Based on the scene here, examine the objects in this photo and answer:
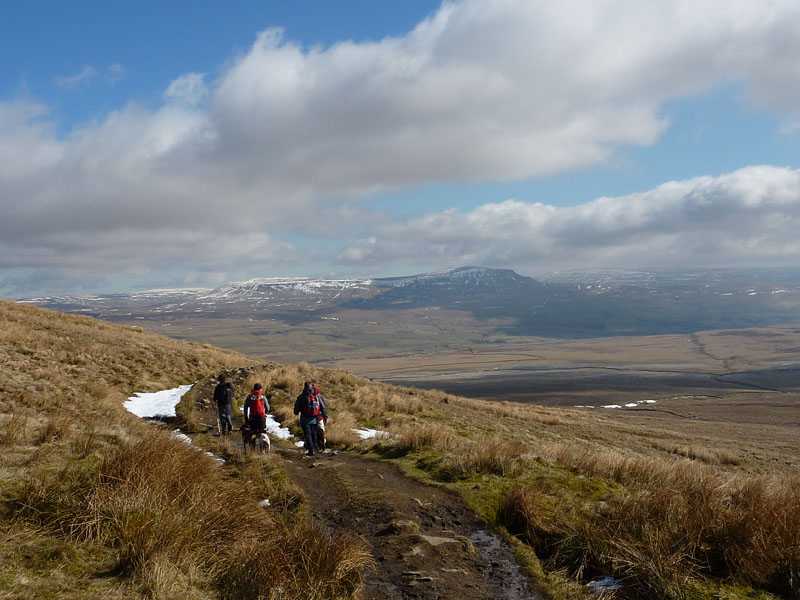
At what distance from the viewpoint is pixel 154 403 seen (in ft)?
67.3

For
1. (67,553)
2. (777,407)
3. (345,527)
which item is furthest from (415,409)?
(777,407)

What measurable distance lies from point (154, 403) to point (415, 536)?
56.4 ft

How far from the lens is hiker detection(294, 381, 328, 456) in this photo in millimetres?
13859

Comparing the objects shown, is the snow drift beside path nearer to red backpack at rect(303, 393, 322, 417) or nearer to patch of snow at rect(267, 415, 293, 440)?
patch of snow at rect(267, 415, 293, 440)

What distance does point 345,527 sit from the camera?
7527 mm

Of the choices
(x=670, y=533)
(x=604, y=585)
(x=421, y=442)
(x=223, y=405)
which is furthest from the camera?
(x=223, y=405)

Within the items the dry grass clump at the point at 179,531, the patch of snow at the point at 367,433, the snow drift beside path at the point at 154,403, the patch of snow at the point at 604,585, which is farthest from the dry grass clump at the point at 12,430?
the patch of snow at the point at 367,433

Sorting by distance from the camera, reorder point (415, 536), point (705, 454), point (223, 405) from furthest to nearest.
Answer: point (705, 454) → point (223, 405) → point (415, 536)

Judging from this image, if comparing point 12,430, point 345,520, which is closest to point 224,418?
point 12,430

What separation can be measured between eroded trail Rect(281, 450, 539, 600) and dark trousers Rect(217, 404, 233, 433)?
5.76 meters

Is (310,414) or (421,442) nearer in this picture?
(421,442)

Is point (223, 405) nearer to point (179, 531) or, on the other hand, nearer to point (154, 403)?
point (154, 403)

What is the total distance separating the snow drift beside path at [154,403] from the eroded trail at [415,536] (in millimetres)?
10287

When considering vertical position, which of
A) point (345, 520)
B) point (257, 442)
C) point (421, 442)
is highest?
point (345, 520)
